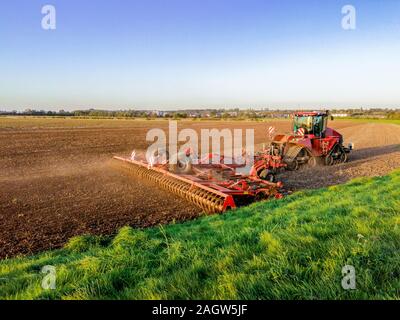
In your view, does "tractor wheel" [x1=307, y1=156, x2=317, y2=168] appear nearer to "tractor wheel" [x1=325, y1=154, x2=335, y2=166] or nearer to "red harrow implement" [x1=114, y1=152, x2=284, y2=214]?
"tractor wheel" [x1=325, y1=154, x2=335, y2=166]

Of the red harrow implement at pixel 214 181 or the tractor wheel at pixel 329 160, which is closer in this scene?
the red harrow implement at pixel 214 181

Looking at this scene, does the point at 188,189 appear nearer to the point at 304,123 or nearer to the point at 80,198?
the point at 80,198

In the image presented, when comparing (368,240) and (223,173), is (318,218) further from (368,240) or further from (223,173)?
(223,173)

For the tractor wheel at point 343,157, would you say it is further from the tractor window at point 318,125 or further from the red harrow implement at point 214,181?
the red harrow implement at point 214,181

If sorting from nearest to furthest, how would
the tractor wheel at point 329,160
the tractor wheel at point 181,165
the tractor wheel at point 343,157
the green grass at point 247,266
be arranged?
the green grass at point 247,266, the tractor wheel at point 181,165, the tractor wheel at point 329,160, the tractor wheel at point 343,157

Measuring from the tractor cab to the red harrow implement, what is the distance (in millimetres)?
4066

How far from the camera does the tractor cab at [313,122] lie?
14820mm

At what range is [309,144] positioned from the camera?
14.0m

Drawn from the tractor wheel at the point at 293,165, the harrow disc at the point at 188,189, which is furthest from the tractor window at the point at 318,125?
the harrow disc at the point at 188,189

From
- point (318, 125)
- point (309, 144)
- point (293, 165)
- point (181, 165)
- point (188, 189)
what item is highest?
point (318, 125)

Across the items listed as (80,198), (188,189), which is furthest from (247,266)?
(80,198)

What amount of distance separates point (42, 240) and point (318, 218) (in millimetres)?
4850

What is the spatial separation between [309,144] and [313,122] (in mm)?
1490

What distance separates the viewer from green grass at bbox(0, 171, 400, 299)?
246 cm
